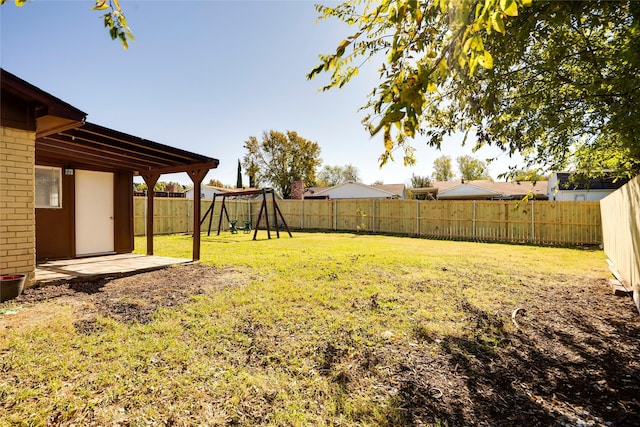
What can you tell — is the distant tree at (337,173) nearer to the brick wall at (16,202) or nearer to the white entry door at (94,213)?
the white entry door at (94,213)

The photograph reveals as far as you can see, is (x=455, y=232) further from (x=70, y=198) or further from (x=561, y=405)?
(x=70, y=198)

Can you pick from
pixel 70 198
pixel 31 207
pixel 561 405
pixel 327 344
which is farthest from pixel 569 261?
pixel 70 198

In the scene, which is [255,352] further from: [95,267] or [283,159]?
[283,159]

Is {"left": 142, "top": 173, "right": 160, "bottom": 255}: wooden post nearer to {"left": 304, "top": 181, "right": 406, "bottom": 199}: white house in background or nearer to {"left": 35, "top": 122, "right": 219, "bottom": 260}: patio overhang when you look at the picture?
{"left": 35, "top": 122, "right": 219, "bottom": 260}: patio overhang

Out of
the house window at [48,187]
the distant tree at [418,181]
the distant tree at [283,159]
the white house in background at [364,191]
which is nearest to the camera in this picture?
the house window at [48,187]

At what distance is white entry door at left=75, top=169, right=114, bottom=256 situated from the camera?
289 inches

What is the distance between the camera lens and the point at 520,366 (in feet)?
8.77

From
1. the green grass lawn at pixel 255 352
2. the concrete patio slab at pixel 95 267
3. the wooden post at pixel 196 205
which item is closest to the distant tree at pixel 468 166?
the green grass lawn at pixel 255 352

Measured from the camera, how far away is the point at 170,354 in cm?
271

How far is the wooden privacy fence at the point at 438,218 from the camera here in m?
11.3

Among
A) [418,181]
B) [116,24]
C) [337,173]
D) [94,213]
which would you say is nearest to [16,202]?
[94,213]

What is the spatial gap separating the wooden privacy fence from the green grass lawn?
5034 millimetres

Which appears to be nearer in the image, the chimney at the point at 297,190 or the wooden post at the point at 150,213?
the wooden post at the point at 150,213

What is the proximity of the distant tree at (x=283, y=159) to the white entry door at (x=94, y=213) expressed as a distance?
91.8ft
